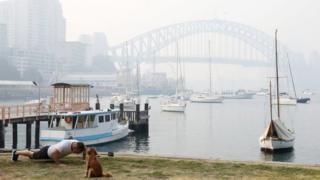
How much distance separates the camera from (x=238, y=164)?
17594 mm

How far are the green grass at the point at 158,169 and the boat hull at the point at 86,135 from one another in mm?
20025

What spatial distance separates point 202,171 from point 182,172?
2.29 feet

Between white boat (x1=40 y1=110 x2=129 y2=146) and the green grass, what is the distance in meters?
20.2

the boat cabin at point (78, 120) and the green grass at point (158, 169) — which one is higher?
the boat cabin at point (78, 120)

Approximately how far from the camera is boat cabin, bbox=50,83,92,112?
42844mm

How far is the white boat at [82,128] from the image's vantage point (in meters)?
38.3

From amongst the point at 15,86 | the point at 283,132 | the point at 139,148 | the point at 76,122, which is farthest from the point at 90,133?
the point at 15,86

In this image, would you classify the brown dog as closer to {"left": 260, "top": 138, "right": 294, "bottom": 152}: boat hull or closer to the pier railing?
the pier railing

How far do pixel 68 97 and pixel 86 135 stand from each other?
5.05 metres

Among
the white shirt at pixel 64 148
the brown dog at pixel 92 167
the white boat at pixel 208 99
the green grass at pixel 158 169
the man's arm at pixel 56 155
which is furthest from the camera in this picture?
the white boat at pixel 208 99

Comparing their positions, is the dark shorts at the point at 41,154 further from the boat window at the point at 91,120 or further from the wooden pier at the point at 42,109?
the boat window at the point at 91,120

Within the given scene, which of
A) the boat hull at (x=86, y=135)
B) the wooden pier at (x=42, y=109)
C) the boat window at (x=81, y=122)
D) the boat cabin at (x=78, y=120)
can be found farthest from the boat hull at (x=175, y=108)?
the boat window at (x=81, y=122)

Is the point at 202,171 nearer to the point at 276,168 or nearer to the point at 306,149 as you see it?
the point at 276,168

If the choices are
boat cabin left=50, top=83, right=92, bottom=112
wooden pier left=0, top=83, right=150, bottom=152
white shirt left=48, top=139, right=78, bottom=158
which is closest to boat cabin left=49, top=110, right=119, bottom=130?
wooden pier left=0, top=83, right=150, bottom=152
